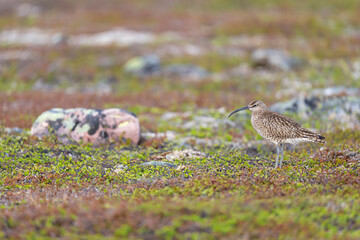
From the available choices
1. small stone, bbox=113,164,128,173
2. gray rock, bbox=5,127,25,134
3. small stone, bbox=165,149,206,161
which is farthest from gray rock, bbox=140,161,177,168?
gray rock, bbox=5,127,25,134

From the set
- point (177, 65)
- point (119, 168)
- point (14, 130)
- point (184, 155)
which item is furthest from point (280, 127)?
point (177, 65)

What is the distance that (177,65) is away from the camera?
102 ft

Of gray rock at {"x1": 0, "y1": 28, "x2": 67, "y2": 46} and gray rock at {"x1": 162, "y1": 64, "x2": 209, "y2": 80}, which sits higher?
gray rock at {"x1": 0, "y1": 28, "x2": 67, "y2": 46}

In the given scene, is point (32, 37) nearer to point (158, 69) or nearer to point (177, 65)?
point (158, 69)

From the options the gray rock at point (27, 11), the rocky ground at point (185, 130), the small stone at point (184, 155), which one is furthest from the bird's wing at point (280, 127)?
the gray rock at point (27, 11)

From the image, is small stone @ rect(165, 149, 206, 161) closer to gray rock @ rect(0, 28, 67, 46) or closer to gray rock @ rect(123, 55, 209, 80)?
gray rock @ rect(123, 55, 209, 80)

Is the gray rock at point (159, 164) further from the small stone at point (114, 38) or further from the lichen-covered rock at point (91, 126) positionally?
the small stone at point (114, 38)

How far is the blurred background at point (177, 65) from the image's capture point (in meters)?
20.4

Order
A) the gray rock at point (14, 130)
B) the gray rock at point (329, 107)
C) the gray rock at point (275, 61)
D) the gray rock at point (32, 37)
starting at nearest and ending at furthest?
the gray rock at point (14, 130) → the gray rock at point (329, 107) → the gray rock at point (275, 61) → the gray rock at point (32, 37)

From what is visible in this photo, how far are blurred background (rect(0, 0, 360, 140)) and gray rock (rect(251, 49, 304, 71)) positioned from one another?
0.09 m

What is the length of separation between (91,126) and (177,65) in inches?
672

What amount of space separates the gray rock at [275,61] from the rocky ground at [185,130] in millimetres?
106

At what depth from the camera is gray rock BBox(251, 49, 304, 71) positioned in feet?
102

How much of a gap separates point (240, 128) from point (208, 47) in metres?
19.5
